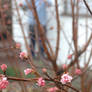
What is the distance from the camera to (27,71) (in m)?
0.95

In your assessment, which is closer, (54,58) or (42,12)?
(54,58)

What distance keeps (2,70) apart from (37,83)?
0.60ft

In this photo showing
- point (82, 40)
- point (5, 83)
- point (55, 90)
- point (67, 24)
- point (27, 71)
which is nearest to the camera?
point (5, 83)

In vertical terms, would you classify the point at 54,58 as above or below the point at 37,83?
below

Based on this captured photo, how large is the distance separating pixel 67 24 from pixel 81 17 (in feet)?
1.39

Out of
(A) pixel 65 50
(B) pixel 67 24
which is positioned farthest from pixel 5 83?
(B) pixel 67 24

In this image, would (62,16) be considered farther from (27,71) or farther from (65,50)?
(27,71)

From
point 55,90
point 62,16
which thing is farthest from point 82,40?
point 55,90

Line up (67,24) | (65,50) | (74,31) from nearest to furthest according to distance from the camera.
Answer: (74,31)
(65,50)
(67,24)

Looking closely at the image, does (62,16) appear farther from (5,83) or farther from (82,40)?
(5,83)

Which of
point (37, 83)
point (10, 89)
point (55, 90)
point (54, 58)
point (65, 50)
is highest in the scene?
point (37, 83)

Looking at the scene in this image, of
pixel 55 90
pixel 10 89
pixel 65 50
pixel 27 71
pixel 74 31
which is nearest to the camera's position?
pixel 27 71

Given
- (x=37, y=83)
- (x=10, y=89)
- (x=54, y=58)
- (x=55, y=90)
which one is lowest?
(x=10, y=89)

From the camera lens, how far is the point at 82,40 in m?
3.98
